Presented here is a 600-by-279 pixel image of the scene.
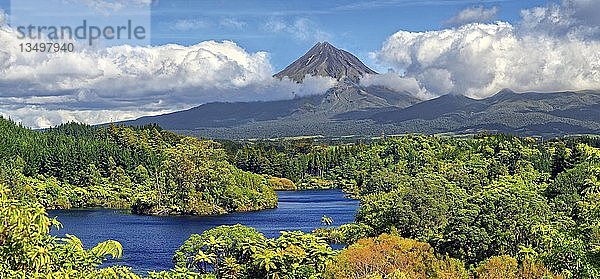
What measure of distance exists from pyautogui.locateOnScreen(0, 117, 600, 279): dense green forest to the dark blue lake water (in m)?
3.53

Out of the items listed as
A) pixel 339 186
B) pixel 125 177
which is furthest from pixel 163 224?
pixel 339 186

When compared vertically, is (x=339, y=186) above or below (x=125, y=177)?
below

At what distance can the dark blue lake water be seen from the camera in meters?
40.8

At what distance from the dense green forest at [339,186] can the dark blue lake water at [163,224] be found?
11.6ft

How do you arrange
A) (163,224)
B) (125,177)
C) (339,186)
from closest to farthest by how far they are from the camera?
(163,224)
(125,177)
(339,186)

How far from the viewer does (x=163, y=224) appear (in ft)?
185

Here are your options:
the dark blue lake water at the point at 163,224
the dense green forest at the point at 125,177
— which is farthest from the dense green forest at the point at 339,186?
the dark blue lake water at the point at 163,224

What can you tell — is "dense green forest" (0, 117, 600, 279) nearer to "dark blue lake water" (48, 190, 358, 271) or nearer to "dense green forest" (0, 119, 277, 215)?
"dense green forest" (0, 119, 277, 215)

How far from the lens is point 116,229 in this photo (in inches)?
2020

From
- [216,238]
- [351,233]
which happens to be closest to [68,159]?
[351,233]

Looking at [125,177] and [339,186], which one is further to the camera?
[339,186]

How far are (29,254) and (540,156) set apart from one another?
270ft

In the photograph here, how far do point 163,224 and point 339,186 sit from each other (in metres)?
46.7

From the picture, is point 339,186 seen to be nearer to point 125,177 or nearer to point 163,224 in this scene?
point 125,177
